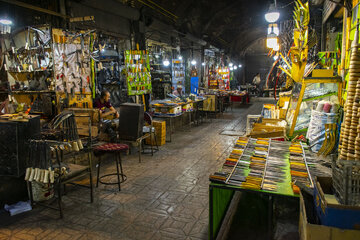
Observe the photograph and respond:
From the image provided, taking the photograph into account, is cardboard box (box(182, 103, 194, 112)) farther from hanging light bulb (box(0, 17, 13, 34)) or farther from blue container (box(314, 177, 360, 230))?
blue container (box(314, 177, 360, 230))

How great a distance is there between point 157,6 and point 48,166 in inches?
374

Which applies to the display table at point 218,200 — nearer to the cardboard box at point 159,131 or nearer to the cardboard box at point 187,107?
the cardboard box at point 159,131

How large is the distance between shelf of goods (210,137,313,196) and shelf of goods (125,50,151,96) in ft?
17.5

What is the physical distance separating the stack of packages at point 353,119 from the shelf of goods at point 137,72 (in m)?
6.58

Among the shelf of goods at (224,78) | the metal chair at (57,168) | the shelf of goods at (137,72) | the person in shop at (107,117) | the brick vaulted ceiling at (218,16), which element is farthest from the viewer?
the shelf of goods at (224,78)

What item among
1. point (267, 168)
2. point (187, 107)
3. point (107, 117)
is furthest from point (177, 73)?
point (267, 168)

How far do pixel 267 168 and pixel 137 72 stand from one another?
6560 mm

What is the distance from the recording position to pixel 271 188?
271cm

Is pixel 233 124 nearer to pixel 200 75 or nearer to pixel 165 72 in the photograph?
pixel 165 72

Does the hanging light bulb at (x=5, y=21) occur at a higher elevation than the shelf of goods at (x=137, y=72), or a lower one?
higher

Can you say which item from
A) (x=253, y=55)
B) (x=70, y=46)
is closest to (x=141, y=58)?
(x=70, y=46)

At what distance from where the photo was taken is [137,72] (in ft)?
29.1

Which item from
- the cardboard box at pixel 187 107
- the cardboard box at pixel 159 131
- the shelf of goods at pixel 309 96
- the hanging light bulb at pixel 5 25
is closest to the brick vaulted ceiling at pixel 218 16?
the cardboard box at pixel 187 107

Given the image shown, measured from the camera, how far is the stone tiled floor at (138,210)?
3395 millimetres
